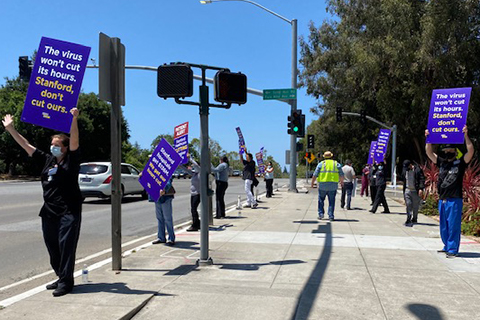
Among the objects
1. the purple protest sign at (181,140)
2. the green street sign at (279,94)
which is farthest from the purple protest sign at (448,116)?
the green street sign at (279,94)

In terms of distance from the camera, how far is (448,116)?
7664mm

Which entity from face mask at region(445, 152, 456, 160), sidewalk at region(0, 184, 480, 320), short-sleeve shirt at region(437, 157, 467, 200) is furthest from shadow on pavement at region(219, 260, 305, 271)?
face mask at region(445, 152, 456, 160)

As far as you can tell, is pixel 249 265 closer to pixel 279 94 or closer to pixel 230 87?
pixel 230 87

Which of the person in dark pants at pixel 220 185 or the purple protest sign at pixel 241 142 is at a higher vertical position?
the purple protest sign at pixel 241 142

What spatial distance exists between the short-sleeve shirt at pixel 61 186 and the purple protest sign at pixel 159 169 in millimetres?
2331

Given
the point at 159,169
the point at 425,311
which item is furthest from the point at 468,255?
the point at 159,169

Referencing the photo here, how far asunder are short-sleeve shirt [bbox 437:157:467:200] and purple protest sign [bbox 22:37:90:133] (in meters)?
5.84

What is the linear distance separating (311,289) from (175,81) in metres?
3.38

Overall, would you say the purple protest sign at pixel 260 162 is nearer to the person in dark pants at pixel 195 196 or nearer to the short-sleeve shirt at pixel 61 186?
the person in dark pants at pixel 195 196

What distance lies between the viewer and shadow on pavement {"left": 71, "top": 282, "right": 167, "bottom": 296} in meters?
4.76

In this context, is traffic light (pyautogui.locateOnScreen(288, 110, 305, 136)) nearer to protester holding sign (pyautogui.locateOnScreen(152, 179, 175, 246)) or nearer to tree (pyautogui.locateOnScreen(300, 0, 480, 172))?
tree (pyautogui.locateOnScreen(300, 0, 480, 172))

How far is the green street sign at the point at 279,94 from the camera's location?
60.4 ft

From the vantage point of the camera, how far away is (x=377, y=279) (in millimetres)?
5434

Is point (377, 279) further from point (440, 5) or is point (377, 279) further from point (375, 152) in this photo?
point (440, 5)
